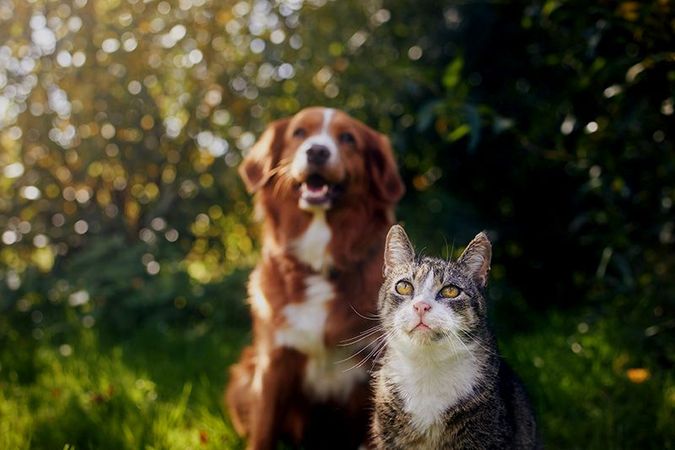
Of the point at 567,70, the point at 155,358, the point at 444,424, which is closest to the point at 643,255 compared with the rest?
the point at 567,70

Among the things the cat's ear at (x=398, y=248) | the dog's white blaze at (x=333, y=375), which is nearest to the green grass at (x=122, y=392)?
the dog's white blaze at (x=333, y=375)

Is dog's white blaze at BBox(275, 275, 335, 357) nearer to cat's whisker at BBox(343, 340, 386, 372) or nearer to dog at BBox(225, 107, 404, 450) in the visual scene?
dog at BBox(225, 107, 404, 450)

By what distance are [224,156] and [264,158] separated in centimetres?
195

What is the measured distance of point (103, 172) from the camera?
5.21 meters

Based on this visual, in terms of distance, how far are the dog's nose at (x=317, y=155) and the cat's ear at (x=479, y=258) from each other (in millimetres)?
864

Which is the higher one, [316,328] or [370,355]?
[370,355]

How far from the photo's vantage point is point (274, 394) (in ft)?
9.38

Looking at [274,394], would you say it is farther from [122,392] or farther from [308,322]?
[122,392]

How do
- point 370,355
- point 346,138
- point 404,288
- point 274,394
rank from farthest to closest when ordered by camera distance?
point 346,138, point 274,394, point 370,355, point 404,288

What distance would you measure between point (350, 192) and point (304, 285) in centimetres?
42

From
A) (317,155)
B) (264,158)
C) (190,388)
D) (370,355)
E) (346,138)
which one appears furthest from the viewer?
(190,388)

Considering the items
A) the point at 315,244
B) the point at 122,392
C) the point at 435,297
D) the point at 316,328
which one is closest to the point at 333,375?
the point at 316,328

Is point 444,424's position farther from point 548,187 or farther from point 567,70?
point 548,187

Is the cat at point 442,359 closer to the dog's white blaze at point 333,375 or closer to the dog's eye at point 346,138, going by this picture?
the dog's white blaze at point 333,375
